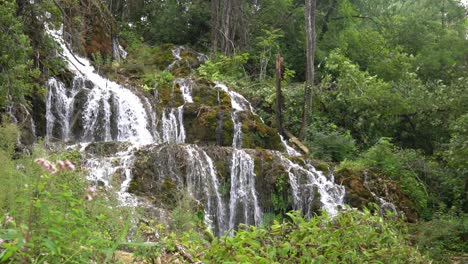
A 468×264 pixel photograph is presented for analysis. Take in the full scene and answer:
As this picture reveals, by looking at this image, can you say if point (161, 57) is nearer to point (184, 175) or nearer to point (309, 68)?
point (309, 68)

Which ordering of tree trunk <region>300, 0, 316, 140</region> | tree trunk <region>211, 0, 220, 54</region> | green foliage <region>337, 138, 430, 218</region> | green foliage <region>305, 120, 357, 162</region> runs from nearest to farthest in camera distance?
green foliage <region>337, 138, 430, 218</region>, green foliage <region>305, 120, 357, 162</region>, tree trunk <region>300, 0, 316, 140</region>, tree trunk <region>211, 0, 220, 54</region>

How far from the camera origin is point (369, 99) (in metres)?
16.5

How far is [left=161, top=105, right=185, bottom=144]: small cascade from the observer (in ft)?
46.6

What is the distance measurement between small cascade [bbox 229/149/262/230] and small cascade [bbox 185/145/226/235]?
0.30 meters

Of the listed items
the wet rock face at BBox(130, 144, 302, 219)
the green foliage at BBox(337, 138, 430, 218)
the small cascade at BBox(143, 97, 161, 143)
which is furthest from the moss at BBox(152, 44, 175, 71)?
the green foliage at BBox(337, 138, 430, 218)

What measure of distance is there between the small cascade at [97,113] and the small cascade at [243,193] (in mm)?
3297

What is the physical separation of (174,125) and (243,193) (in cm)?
424

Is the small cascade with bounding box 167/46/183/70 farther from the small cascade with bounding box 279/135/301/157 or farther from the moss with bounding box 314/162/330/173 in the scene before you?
the moss with bounding box 314/162/330/173

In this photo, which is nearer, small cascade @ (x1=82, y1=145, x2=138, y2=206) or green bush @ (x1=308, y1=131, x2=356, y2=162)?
small cascade @ (x1=82, y1=145, x2=138, y2=206)

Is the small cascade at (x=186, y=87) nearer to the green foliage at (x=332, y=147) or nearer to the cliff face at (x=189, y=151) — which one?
the cliff face at (x=189, y=151)

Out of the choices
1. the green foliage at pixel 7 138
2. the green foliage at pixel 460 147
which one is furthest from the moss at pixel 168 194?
the green foliage at pixel 460 147

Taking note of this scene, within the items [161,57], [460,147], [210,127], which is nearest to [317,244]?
[460,147]

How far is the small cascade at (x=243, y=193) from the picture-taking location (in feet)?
35.4

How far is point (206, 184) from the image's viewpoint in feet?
35.5
